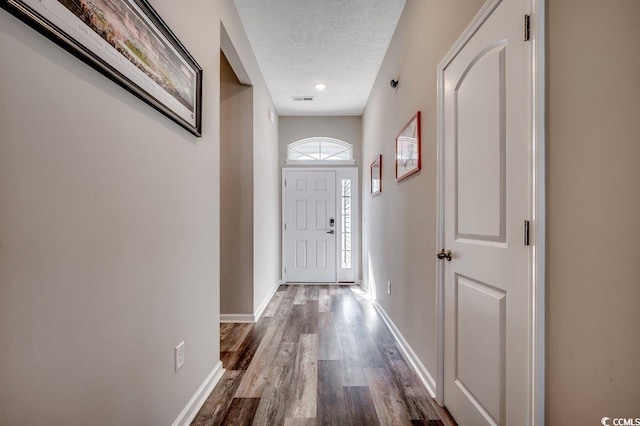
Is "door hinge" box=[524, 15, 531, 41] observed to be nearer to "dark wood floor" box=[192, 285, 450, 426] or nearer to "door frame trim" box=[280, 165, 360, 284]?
"dark wood floor" box=[192, 285, 450, 426]

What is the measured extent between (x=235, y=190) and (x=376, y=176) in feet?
5.35

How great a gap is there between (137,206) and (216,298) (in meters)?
1.03

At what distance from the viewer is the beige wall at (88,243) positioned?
659 millimetres

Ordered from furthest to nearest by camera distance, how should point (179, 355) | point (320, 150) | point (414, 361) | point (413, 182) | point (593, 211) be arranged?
point (320, 150), point (413, 182), point (414, 361), point (179, 355), point (593, 211)

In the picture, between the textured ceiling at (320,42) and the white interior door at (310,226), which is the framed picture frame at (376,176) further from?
the white interior door at (310,226)

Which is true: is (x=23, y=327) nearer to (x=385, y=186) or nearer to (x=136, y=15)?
(x=136, y=15)

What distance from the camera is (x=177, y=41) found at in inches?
52.6

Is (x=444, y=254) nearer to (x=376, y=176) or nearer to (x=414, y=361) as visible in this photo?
(x=414, y=361)

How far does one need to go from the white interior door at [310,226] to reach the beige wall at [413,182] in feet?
4.76

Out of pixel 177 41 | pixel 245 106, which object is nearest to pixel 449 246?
pixel 177 41

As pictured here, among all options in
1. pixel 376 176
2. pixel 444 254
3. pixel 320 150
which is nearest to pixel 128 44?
pixel 444 254

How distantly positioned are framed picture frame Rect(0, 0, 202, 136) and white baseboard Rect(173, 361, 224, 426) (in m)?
1.41

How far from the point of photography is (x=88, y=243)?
2.82ft

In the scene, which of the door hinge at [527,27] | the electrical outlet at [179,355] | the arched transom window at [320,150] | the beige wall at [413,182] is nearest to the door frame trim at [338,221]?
the arched transom window at [320,150]
